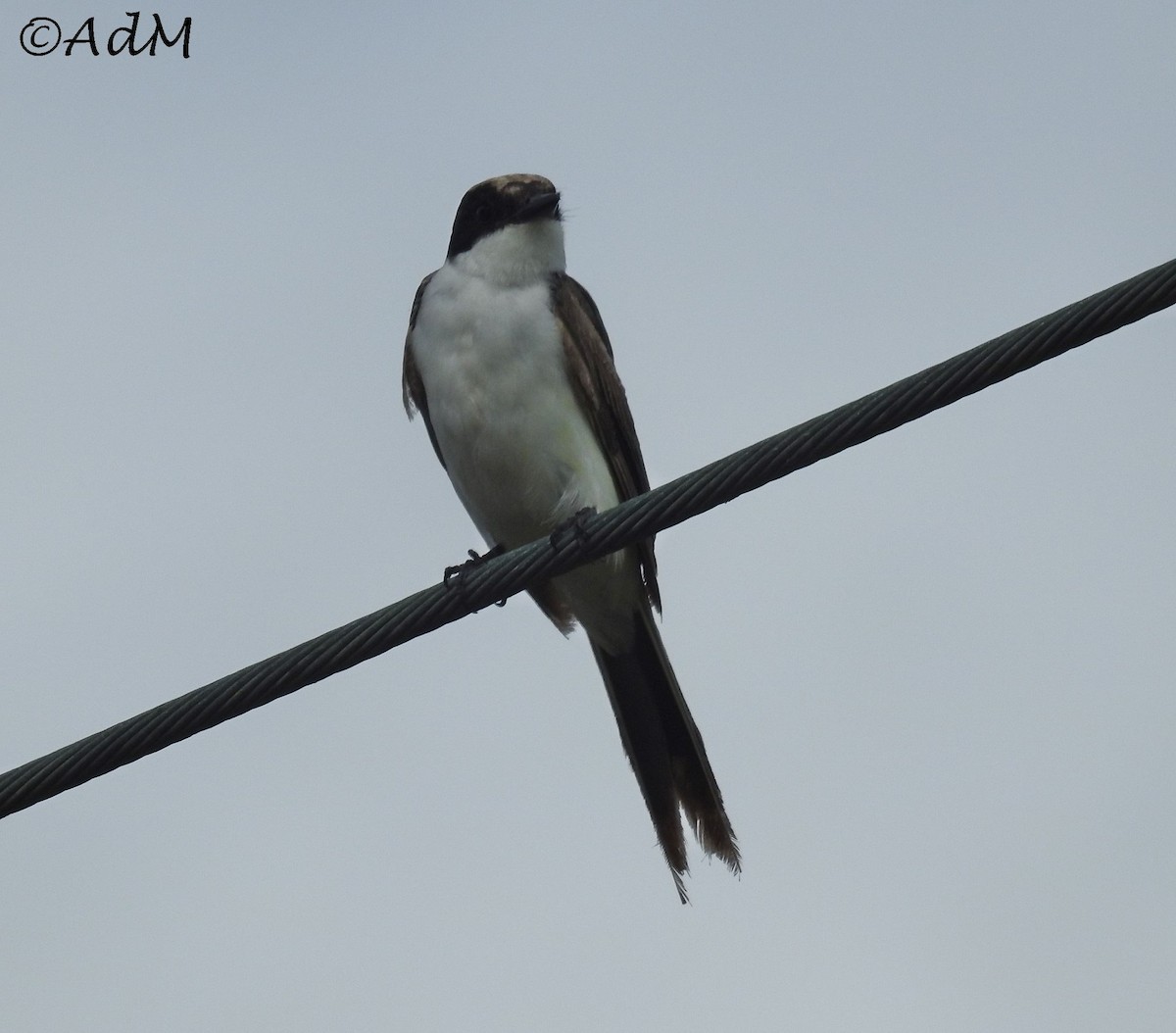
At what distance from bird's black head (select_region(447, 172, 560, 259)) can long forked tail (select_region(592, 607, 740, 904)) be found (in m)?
1.75

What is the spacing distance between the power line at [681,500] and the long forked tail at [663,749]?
2162 millimetres

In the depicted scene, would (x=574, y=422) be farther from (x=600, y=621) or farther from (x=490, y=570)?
(x=490, y=570)

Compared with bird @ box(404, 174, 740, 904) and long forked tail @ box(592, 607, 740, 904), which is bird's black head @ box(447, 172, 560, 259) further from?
long forked tail @ box(592, 607, 740, 904)

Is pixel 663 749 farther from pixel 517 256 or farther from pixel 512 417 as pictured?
pixel 517 256

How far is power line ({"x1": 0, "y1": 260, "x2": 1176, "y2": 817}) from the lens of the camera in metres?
4.04

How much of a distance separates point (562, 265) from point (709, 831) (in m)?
2.46

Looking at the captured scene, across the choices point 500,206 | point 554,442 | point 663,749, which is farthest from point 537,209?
point 663,749

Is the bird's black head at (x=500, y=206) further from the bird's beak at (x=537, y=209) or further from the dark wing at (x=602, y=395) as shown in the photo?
the dark wing at (x=602, y=395)

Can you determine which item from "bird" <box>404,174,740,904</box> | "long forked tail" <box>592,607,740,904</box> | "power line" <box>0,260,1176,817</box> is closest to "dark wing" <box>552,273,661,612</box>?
"bird" <box>404,174,740,904</box>

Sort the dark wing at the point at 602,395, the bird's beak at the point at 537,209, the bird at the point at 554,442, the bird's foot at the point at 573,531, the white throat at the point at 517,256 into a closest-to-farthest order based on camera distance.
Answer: the bird's foot at the point at 573,531 → the bird at the point at 554,442 → the dark wing at the point at 602,395 → the white throat at the point at 517,256 → the bird's beak at the point at 537,209

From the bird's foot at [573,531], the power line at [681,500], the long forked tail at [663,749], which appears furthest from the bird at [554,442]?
the power line at [681,500]

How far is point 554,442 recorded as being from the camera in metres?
6.60

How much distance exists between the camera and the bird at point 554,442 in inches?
260

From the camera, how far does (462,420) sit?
6656 millimetres
